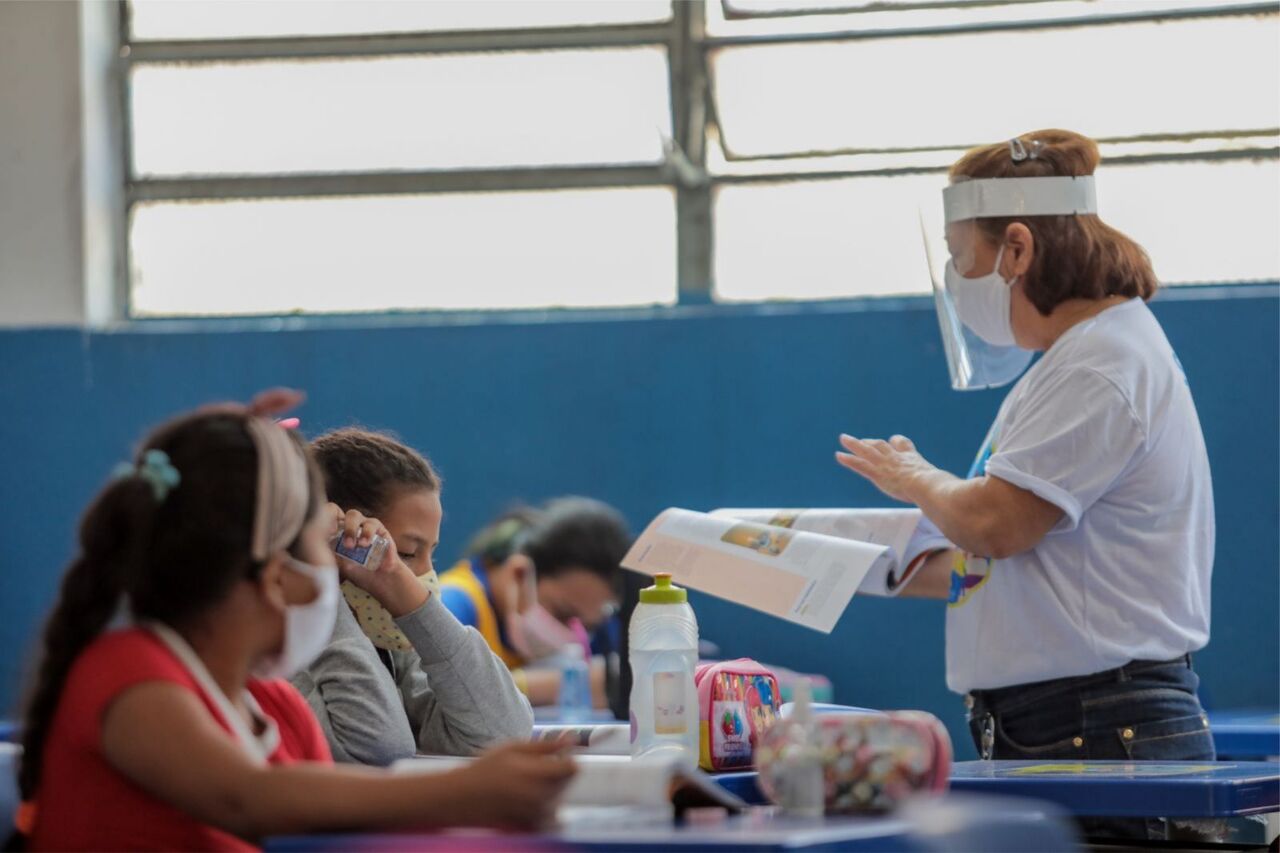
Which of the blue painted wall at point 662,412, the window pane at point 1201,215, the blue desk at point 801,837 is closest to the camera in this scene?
the blue desk at point 801,837

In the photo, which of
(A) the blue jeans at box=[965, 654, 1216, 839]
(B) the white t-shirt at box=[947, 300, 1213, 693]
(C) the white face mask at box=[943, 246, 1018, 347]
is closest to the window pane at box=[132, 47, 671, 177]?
(C) the white face mask at box=[943, 246, 1018, 347]

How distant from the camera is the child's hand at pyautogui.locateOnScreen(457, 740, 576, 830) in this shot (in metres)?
1.16

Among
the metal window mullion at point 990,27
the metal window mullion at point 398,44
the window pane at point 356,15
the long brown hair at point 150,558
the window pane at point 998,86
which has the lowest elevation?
the long brown hair at point 150,558

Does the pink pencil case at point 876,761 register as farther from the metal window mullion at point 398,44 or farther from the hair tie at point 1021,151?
the metal window mullion at point 398,44

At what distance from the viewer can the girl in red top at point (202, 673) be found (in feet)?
3.86

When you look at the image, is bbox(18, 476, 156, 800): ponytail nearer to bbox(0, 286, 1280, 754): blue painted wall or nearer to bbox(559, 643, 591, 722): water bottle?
bbox(0, 286, 1280, 754): blue painted wall

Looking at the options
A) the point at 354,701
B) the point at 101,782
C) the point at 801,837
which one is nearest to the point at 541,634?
the point at 354,701

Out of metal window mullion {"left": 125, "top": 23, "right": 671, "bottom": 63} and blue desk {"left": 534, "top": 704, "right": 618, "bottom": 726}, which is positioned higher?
metal window mullion {"left": 125, "top": 23, "right": 671, "bottom": 63}

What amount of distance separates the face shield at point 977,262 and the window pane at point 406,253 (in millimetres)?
1824

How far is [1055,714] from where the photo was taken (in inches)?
83.2

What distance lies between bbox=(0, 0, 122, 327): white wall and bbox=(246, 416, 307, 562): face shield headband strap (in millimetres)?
3249

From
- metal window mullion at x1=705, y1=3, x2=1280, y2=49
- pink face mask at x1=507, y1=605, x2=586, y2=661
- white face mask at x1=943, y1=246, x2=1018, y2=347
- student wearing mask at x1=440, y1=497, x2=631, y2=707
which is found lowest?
pink face mask at x1=507, y1=605, x2=586, y2=661

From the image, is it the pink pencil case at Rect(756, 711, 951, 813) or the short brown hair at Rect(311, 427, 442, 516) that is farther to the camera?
the short brown hair at Rect(311, 427, 442, 516)

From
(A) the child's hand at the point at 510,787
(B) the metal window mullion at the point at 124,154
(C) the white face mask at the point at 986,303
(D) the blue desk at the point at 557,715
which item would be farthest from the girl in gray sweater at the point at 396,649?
(B) the metal window mullion at the point at 124,154
